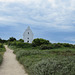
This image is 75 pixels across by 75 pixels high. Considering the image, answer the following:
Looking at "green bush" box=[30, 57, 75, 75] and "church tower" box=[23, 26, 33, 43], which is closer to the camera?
"green bush" box=[30, 57, 75, 75]

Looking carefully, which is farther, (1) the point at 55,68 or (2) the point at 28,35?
(2) the point at 28,35

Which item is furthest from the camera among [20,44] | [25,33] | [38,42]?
[25,33]

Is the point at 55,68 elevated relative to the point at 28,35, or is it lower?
lower

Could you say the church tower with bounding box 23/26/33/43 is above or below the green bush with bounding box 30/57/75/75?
above

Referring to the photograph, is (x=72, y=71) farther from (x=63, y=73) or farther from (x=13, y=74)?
(x=13, y=74)

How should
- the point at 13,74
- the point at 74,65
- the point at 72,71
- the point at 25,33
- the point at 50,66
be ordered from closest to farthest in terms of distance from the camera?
the point at 72,71, the point at 74,65, the point at 50,66, the point at 13,74, the point at 25,33

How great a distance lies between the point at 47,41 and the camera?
38906mm

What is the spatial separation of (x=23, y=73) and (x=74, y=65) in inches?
151

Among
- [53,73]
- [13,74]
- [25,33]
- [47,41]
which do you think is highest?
[25,33]

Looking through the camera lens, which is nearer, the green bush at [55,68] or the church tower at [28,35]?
the green bush at [55,68]

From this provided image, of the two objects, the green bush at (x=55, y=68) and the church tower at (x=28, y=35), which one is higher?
the church tower at (x=28, y=35)

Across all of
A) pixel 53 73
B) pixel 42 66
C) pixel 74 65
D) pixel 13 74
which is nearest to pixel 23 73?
pixel 13 74

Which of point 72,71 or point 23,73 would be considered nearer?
point 72,71

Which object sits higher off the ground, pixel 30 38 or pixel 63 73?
pixel 30 38
